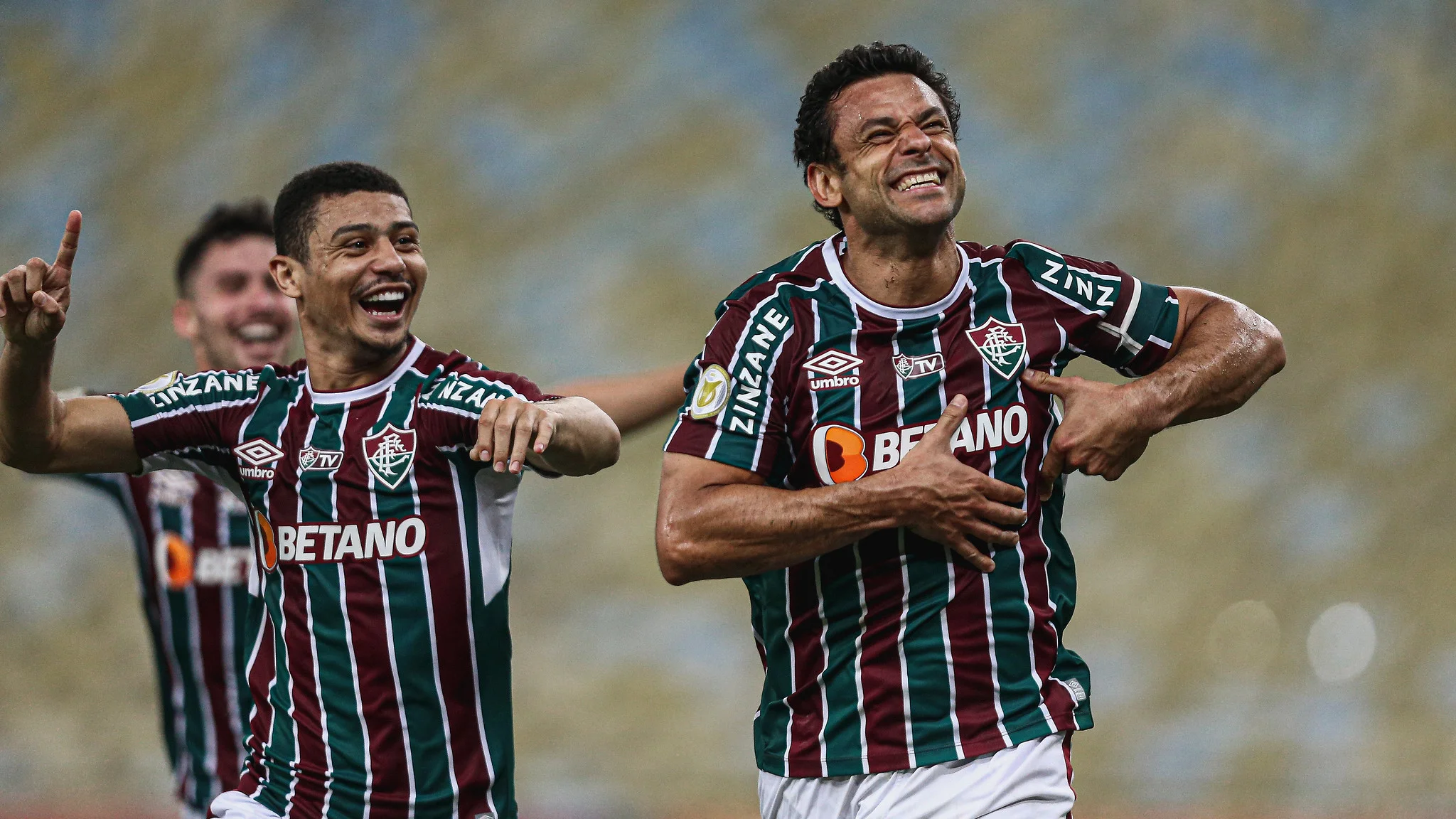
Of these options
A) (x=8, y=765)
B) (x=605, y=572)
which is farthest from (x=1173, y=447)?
(x=8, y=765)

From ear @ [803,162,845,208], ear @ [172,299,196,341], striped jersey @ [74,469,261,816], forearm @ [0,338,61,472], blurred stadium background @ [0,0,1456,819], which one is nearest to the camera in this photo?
forearm @ [0,338,61,472]

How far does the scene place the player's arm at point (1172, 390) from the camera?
2854 millimetres

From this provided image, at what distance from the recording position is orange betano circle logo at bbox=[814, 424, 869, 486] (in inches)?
113

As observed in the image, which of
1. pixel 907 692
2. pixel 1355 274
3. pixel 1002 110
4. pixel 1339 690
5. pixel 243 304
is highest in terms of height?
pixel 1002 110

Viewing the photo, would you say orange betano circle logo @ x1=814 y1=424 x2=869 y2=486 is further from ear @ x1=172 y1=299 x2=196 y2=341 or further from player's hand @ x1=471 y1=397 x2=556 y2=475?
ear @ x1=172 y1=299 x2=196 y2=341

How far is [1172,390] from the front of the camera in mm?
2924

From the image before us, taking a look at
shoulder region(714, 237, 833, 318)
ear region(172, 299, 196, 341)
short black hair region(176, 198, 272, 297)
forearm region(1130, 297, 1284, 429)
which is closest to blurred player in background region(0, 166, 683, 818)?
shoulder region(714, 237, 833, 318)

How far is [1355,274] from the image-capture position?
8.76m

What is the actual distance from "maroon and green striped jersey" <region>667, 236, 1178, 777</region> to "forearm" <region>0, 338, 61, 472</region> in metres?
1.37

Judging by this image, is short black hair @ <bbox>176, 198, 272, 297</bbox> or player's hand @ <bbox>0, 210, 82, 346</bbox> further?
short black hair @ <bbox>176, 198, 272, 297</bbox>

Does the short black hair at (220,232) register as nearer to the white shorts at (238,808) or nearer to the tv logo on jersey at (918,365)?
the white shorts at (238,808)

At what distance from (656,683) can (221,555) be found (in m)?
4.54

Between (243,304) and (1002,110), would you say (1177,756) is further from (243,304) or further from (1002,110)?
(243,304)

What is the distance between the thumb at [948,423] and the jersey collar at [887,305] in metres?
0.26
